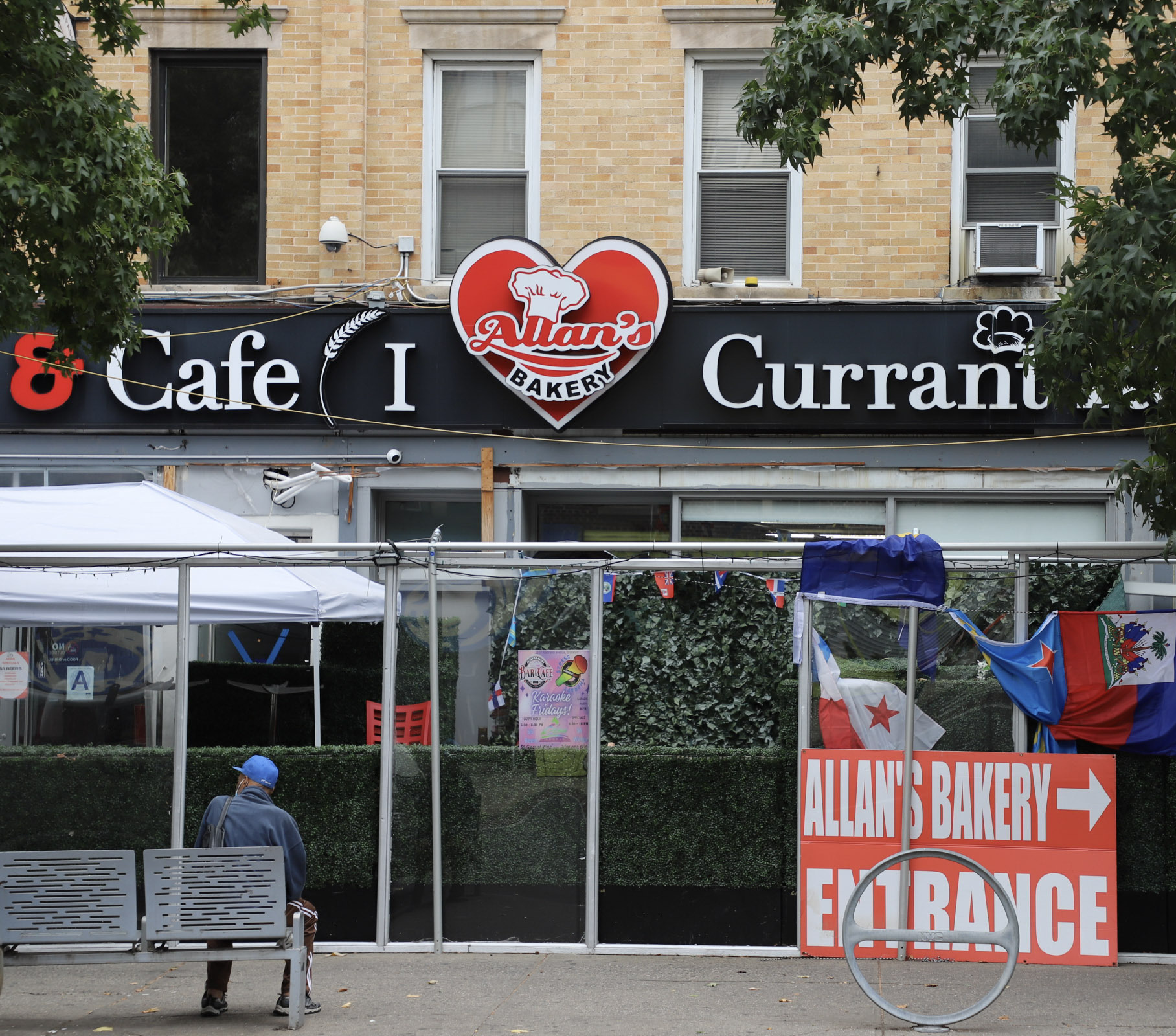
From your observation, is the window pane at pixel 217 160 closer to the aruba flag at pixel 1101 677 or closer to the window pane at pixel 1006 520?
the window pane at pixel 1006 520

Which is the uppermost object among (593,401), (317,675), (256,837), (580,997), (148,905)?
(593,401)

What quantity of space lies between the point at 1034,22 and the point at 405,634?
5.24 meters

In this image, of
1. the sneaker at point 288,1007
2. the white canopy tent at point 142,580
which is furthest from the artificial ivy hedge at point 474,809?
the sneaker at point 288,1007

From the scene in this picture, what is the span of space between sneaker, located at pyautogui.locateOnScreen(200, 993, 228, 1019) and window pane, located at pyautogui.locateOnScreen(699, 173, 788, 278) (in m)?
8.13

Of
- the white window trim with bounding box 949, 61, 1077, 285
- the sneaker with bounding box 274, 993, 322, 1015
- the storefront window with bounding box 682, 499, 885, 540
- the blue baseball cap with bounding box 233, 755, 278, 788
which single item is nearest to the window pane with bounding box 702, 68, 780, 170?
the white window trim with bounding box 949, 61, 1077, 285

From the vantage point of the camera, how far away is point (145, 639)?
9.53 meters

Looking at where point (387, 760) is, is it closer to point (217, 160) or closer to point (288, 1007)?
point (288, 1007)

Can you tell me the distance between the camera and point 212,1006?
24.2 ft

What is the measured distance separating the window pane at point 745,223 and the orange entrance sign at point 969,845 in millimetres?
5872

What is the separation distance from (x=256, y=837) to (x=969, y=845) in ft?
13.7

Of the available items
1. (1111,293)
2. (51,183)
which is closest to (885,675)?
(1111,293)

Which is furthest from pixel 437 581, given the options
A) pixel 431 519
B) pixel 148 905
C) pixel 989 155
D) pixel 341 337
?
pixel 989 155

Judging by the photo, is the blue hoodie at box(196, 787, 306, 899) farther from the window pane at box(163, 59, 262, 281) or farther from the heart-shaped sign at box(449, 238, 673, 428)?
the window pane at box(163, 59, 262, 281)

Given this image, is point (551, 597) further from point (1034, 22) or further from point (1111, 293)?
point (1034, 22)
